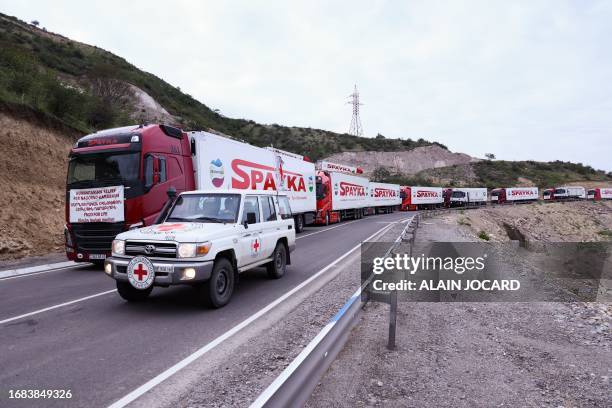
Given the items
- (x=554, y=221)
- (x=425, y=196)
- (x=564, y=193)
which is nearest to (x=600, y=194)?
(x=564, y=193)

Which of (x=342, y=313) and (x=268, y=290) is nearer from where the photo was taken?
(x=342, y=313)

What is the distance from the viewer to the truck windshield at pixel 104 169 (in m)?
10.1

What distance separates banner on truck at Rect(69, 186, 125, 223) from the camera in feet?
32.3

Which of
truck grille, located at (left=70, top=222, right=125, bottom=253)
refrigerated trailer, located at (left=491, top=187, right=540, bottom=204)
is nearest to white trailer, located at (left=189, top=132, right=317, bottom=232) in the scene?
truck grille, located at (left=70, top=222, right=125, bottom=253)

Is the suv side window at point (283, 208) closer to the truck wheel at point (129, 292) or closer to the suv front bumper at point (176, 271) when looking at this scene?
the suv front bumper at point (176, 271)

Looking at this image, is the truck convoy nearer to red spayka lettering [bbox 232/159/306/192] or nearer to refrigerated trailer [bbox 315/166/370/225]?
refrigerated trailer [bbox 315/166/370/225]

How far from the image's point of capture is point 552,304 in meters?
6.82

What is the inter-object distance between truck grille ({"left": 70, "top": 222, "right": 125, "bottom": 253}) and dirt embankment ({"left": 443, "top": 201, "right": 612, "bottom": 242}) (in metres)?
34.1

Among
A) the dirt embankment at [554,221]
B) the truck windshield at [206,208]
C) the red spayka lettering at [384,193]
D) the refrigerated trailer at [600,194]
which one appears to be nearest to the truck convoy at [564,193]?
the refrigerated trailer at [600,194]

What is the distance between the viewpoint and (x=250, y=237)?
740cm

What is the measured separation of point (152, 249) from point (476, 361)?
15.6ft

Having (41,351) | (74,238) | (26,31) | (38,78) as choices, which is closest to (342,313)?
(41,351)

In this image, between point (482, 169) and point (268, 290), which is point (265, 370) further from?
point (482, 169)

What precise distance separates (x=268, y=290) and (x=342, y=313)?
397 centimetres
